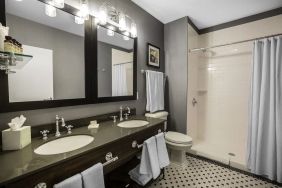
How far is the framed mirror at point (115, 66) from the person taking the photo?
5.27 ft

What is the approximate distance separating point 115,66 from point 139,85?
52 cm

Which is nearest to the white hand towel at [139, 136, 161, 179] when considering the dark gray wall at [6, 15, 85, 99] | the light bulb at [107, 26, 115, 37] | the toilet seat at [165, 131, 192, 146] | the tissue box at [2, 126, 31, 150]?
the toilet seat at [165, 131, 192, 146]

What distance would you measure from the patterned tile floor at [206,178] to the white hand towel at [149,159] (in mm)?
453

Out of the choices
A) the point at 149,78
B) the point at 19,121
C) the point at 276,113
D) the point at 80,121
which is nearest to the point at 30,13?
the point at 19,121

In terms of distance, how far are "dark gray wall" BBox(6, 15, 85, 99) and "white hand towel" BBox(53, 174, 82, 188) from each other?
0.71 meters

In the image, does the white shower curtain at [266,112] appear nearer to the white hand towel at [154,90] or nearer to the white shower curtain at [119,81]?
the white hand towel at [154,90]

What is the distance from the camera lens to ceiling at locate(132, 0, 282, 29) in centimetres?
198

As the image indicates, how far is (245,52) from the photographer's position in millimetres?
2430

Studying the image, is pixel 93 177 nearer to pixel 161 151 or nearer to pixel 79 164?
pixel 79 164

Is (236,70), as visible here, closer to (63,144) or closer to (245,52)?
(245,52)

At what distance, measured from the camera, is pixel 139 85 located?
216cm

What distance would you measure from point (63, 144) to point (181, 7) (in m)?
2.24

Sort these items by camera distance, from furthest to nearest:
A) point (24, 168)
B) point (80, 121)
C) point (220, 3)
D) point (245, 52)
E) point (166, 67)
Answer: point (166, 67)
point (245, 52)
point (220, 3)
point (80, 121)
point (24, 168)

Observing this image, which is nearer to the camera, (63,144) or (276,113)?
(63,144)
